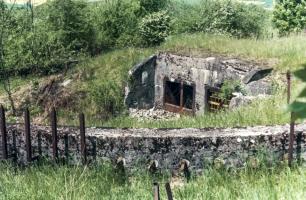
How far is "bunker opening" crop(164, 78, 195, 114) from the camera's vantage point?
15.4m

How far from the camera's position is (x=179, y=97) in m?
15.8

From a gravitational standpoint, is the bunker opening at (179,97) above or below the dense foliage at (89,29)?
below

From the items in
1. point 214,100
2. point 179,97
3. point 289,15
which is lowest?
point 179,97

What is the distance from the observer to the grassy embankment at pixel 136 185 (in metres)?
4.74

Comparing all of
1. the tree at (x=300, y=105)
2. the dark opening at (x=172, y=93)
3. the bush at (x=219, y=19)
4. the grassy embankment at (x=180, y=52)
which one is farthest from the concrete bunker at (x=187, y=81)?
the tree at (x=300, y=105)

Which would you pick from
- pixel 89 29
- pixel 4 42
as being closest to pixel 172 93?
pixel 89 29

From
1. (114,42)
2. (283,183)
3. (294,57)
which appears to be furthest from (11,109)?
(283,183)

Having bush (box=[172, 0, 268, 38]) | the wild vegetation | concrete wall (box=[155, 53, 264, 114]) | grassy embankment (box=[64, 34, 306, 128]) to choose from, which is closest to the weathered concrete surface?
grassy embankment (box=[64, 34, 306, 128])

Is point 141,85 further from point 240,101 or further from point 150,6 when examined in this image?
point 150,6

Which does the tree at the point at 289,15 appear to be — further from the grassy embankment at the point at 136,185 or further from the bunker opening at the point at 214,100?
the grassy embankment at the point at 136,185

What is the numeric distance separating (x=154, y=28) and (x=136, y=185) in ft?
44.9

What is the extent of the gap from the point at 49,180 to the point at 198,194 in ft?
6.31

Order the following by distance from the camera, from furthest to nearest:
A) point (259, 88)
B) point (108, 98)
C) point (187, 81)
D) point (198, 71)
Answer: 1. point (108, 98)
2. point (187, 81)
3. point (198, 71)
4. point (259, 88)

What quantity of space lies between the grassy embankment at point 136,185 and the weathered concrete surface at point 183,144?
0.34m
